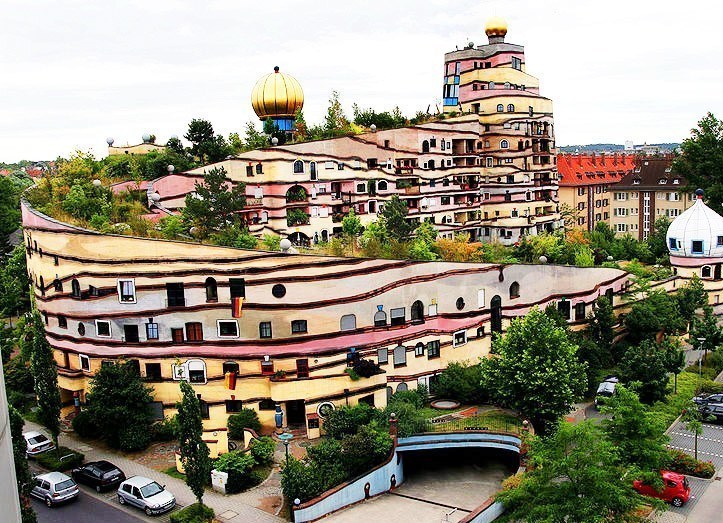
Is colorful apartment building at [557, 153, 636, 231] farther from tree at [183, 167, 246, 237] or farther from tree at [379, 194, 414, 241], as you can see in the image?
tree at [183, 167, 246, 237]

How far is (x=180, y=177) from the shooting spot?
148ft

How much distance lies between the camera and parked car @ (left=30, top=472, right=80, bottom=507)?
90.8ft

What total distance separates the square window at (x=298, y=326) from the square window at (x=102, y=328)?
937cm

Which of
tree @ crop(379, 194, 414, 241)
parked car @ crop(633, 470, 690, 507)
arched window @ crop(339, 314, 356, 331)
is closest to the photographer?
parked car @ crop(633, 470, 690, 507)

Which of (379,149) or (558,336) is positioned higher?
(379,149)

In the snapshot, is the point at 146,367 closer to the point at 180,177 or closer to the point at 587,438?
the point at 180,177

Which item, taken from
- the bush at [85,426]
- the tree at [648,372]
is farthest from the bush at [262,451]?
the tree at [648,372]

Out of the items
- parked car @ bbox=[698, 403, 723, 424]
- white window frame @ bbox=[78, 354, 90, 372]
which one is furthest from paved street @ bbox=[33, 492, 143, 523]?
parked car @ bbox=[698, 403, 723, 424]

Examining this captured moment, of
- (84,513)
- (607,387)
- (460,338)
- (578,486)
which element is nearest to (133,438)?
(84,513)

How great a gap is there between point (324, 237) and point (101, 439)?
21.2 meters

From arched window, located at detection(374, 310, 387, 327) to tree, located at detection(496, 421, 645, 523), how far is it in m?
14.2

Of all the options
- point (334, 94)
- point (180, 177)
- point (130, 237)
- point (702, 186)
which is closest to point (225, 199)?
point (130, 237)

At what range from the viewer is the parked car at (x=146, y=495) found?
2664 cm

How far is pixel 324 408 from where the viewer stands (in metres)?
33.2
